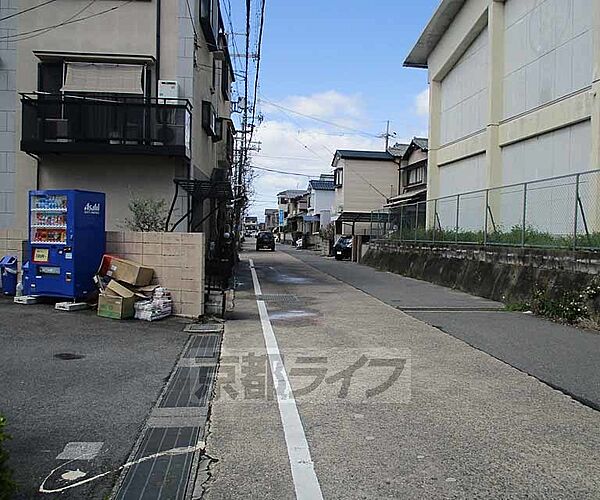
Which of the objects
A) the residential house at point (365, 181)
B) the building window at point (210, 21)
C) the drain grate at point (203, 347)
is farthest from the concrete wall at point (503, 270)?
the residential house at point (365, 181)

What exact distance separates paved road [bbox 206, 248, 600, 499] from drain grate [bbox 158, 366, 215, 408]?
0.21 m

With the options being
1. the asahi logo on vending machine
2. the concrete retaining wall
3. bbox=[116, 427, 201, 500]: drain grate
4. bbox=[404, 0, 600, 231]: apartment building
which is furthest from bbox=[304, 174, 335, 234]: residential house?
bbox=[116, 427, 201, 500]: drain grate

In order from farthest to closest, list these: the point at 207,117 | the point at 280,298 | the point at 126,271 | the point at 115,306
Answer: the point at 207,117
the point at 280,298
the point at 126,271
the point at 115,306

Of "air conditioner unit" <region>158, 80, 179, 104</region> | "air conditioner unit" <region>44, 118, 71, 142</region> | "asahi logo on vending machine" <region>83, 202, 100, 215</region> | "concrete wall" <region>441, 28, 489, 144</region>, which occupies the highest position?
"concrete wall" <region>441, 28, 489, 144</region>

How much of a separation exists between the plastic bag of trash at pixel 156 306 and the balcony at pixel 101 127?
571 centimetres

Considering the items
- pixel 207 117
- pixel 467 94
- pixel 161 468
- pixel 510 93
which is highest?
Result: pixel 467 94

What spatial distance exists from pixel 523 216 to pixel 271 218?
13998cm

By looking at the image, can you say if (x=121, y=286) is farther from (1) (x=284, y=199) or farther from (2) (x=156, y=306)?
(1) (x=284, y=199)

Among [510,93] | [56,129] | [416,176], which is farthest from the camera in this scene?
[416,176]

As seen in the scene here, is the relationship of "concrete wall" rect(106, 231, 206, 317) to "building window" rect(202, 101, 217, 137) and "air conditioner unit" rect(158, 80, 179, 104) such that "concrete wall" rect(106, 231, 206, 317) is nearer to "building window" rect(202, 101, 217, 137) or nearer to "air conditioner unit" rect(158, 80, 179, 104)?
"air conditioner unit" rect(158, 80, 179, 104)

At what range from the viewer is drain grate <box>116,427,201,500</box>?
421 cm

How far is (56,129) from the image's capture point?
1619 centimetres

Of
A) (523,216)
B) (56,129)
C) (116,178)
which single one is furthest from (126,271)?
(523,216)

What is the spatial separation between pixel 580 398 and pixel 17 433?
541 cm
